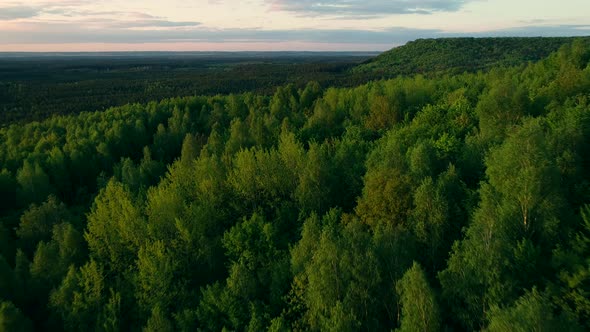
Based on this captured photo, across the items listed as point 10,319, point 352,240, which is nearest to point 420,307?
point 352,240

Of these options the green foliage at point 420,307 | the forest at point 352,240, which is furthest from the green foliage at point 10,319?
the green foliage at point 420,307

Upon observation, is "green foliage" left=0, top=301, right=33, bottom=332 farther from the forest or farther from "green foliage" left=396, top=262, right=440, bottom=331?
"green foliage" left=396, top=262, right=440, bottom=331

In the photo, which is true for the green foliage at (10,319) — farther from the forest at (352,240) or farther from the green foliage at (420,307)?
the green foliage at (420,307)

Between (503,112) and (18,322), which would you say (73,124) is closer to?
(18,322)

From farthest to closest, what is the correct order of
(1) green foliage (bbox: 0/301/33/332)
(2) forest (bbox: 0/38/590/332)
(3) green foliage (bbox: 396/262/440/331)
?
(1) green foliage (bbox: 0/301/33/332), (2) forest (bbox: 0/38/590/332), (3) green foliage (bbox: 396/262/440/331)

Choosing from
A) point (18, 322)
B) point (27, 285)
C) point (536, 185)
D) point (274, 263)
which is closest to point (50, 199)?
point (27, 285)

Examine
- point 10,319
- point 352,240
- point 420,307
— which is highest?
point 352,240

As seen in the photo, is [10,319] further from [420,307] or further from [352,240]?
[420,307]

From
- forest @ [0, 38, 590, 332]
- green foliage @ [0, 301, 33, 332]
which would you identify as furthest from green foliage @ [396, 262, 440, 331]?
green foliage @ [0, 301, 33, 332]
